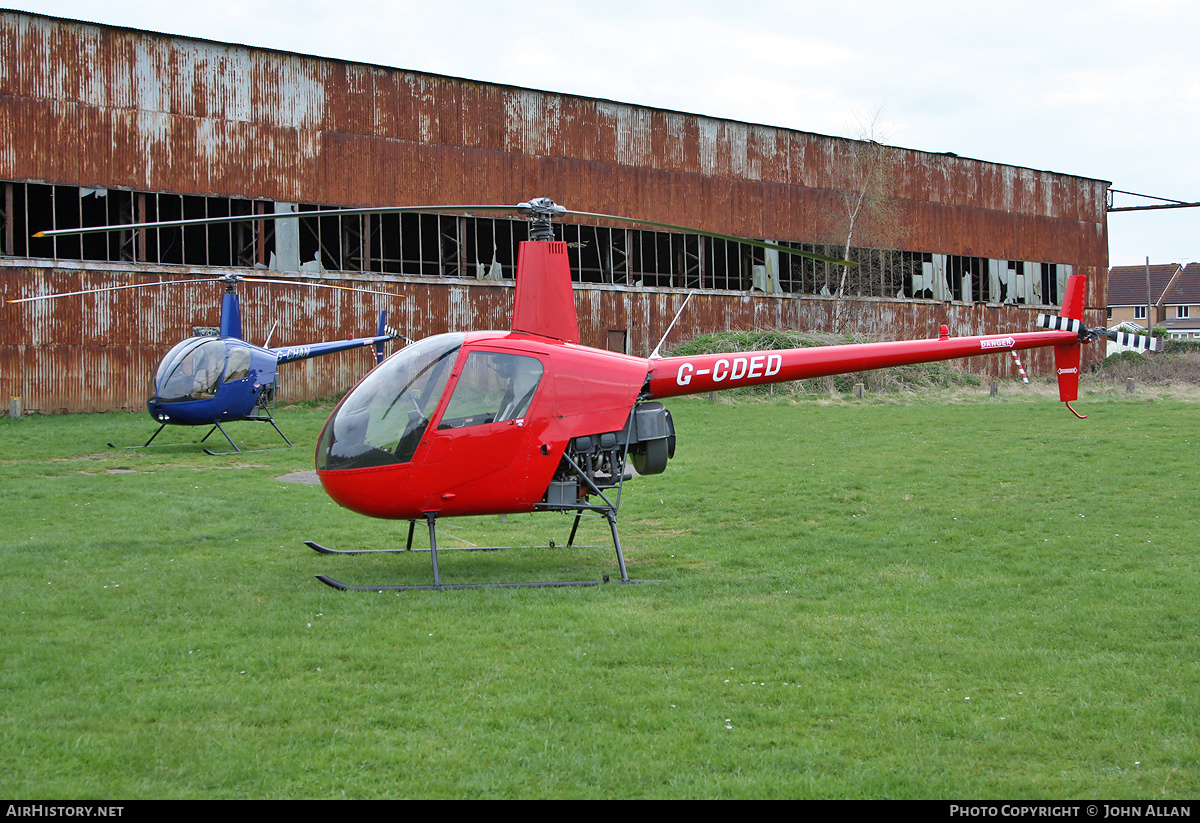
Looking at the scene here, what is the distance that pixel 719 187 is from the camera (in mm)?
36031

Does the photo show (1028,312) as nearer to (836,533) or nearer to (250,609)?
(836,533)

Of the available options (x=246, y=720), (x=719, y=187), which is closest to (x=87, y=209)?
(x=719, y=187)

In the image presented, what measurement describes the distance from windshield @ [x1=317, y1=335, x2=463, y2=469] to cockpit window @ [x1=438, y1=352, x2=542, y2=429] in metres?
0.15

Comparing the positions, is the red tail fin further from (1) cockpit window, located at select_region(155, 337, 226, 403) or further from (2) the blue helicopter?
(1) cockpit window, located at select_region(155, 337, 226, 403)

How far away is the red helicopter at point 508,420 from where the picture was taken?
27.5ft

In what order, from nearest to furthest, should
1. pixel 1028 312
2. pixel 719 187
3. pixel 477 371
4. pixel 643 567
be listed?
pixel 477 371 → pixel 643 567 → pixel 719 187 → pixel 1028 312

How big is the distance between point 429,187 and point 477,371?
22980 millimetres

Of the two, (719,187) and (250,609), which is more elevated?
(719,187)

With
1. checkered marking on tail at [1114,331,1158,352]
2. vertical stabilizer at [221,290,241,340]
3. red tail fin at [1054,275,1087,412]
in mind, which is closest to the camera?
checkered marking on tail at [1114,331,1158,352]

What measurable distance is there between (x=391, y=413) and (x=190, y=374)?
12.5 meters

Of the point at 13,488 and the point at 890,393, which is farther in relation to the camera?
the point at 890,393

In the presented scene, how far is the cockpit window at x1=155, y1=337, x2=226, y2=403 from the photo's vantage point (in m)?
19.1

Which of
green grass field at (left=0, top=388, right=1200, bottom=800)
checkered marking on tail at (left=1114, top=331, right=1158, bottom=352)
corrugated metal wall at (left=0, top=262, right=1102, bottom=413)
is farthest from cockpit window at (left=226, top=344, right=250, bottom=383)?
checkered marking on tail at (left=1114, top=331, right=1158, bottom=352)

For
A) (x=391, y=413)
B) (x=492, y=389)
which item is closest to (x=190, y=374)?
(x=391, y=413)
